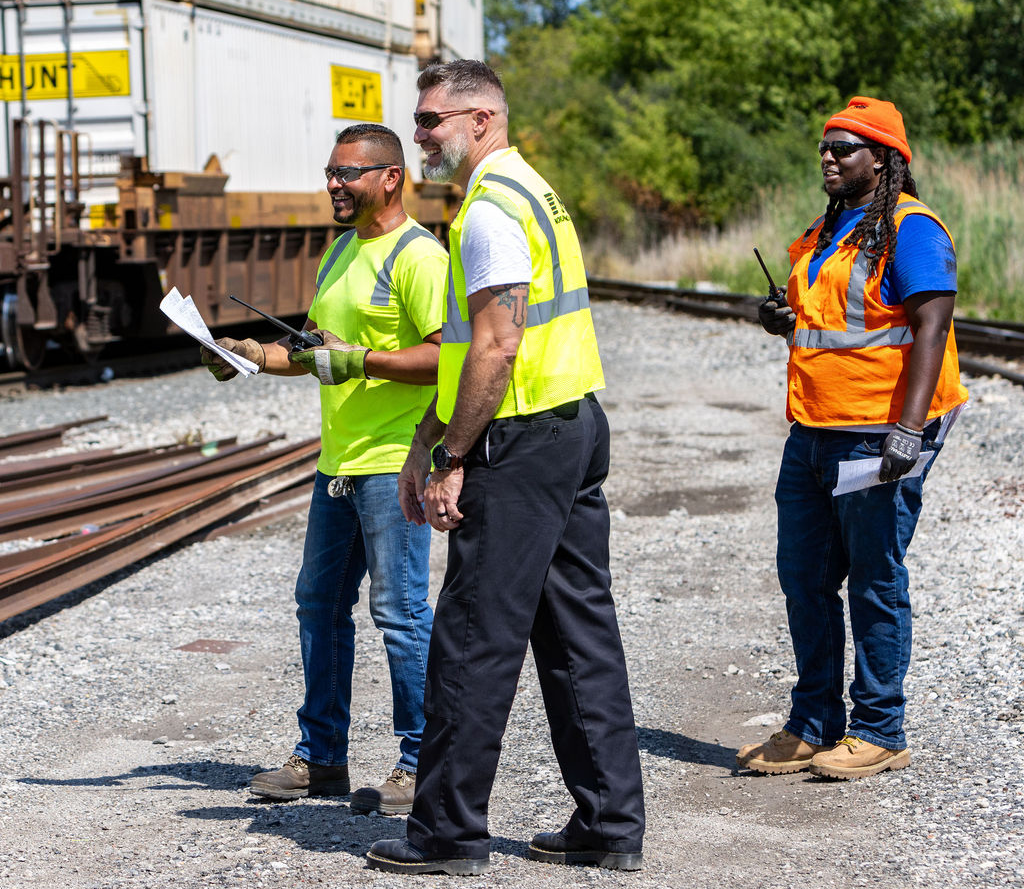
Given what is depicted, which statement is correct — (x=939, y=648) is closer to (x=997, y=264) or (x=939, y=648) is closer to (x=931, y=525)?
(x=931, y=525)

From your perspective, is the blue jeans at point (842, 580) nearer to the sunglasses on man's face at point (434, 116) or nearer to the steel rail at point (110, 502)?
the sunglasses on man's face at point (434, 116)

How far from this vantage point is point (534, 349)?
3.29m

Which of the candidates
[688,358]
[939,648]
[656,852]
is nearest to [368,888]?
[656,852]

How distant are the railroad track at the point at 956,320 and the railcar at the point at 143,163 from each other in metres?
6.57

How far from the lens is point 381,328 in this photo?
4023 mm

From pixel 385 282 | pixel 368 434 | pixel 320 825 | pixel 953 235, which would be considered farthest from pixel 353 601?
pixel 953 235

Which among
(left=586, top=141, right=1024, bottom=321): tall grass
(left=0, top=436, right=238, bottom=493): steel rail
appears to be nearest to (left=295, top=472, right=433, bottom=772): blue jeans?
(left=0, top=436, right=238, bottom=493): steel rail

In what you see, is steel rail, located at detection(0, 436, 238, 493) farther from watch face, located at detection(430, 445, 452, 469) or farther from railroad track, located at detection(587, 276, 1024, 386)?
railroad track, located at detection(587, 276, 1024, 386)

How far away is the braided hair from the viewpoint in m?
4.02

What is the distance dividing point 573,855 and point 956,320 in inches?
586

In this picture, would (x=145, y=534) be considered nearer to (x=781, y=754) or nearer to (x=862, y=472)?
(x=781, y=754)

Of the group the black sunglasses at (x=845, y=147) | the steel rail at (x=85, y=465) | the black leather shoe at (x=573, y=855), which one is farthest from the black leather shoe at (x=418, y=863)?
the steel rail at (x=85, y=465)

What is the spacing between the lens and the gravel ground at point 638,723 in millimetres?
3557

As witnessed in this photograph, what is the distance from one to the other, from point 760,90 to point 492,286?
34.4m
